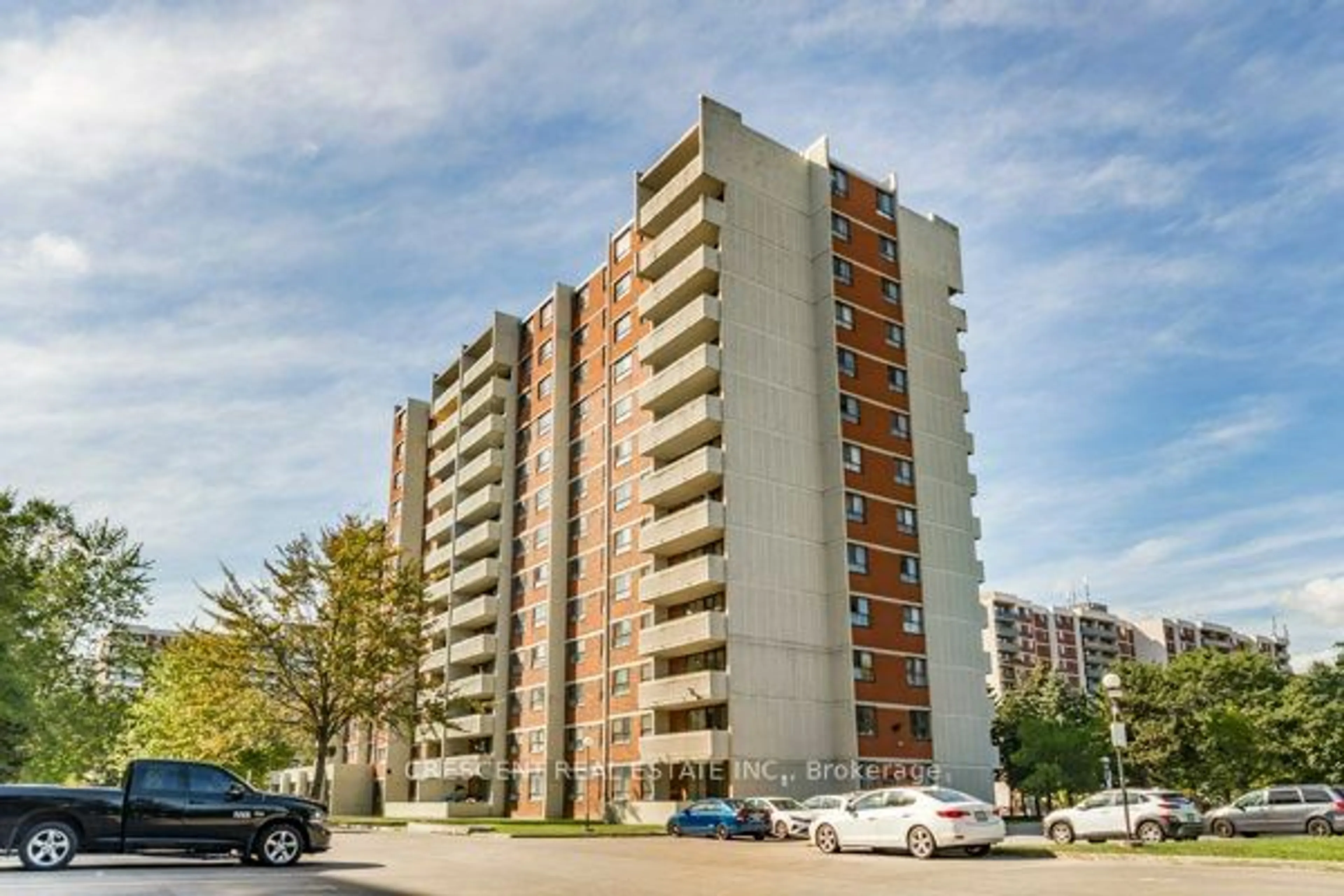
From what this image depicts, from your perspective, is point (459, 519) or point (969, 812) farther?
point (459, 519)

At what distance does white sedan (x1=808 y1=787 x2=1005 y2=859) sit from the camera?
75.0ft

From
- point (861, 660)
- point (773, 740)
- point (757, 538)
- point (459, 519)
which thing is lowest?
point (773, 740)

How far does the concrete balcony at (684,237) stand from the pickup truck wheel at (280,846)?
3846cm

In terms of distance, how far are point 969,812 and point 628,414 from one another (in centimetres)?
3949

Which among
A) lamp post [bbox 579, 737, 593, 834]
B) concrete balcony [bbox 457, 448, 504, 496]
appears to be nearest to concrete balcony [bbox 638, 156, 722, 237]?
concrete balcony [bbox 457, 448, 504, 496]

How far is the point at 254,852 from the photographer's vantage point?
19344mm

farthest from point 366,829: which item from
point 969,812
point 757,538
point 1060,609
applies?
point 1060,609

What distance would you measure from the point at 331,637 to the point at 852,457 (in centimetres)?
2664

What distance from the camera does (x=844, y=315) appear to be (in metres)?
55.2

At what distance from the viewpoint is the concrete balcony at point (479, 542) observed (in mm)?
71750

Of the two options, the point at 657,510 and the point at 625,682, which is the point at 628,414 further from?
the point at 625,682

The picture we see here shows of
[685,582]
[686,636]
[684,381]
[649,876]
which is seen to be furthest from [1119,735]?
[684,381]

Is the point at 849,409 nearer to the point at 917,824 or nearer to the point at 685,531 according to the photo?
the point at 685,531

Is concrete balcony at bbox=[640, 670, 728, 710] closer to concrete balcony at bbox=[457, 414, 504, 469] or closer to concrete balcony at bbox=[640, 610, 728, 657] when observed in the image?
concrete balcony at bbox=[640, 610, 728, 657]
